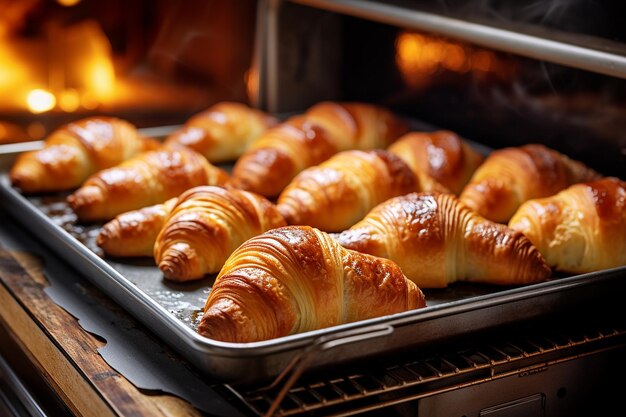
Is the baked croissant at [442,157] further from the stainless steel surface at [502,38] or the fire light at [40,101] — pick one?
the fire light at [40,101]

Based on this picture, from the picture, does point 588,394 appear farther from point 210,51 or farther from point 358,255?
point 210,51

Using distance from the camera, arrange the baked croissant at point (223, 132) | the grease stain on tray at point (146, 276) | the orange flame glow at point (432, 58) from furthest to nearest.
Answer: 1. the baked croissant at point (223, 132)
2. the orange flame glow at point (432, 58)
3. the grease stain on tray at point (146, 276)

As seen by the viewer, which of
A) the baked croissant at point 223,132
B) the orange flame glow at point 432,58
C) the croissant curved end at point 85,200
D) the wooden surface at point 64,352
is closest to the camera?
the wooden surface at point 64,352

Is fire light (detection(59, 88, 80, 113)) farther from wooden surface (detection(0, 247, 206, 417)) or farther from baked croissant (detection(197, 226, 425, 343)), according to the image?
baked croissant (detection(197, 226, 425, 343))

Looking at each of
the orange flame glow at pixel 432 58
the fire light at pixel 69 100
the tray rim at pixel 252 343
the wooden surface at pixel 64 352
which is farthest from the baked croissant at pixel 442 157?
the fire light at pixel 69 100

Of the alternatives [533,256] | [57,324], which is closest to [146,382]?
[57,324]

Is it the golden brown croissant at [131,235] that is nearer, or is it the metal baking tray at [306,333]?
the metal baking tray at [306,333]

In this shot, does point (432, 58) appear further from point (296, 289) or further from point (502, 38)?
point (296, 289)
